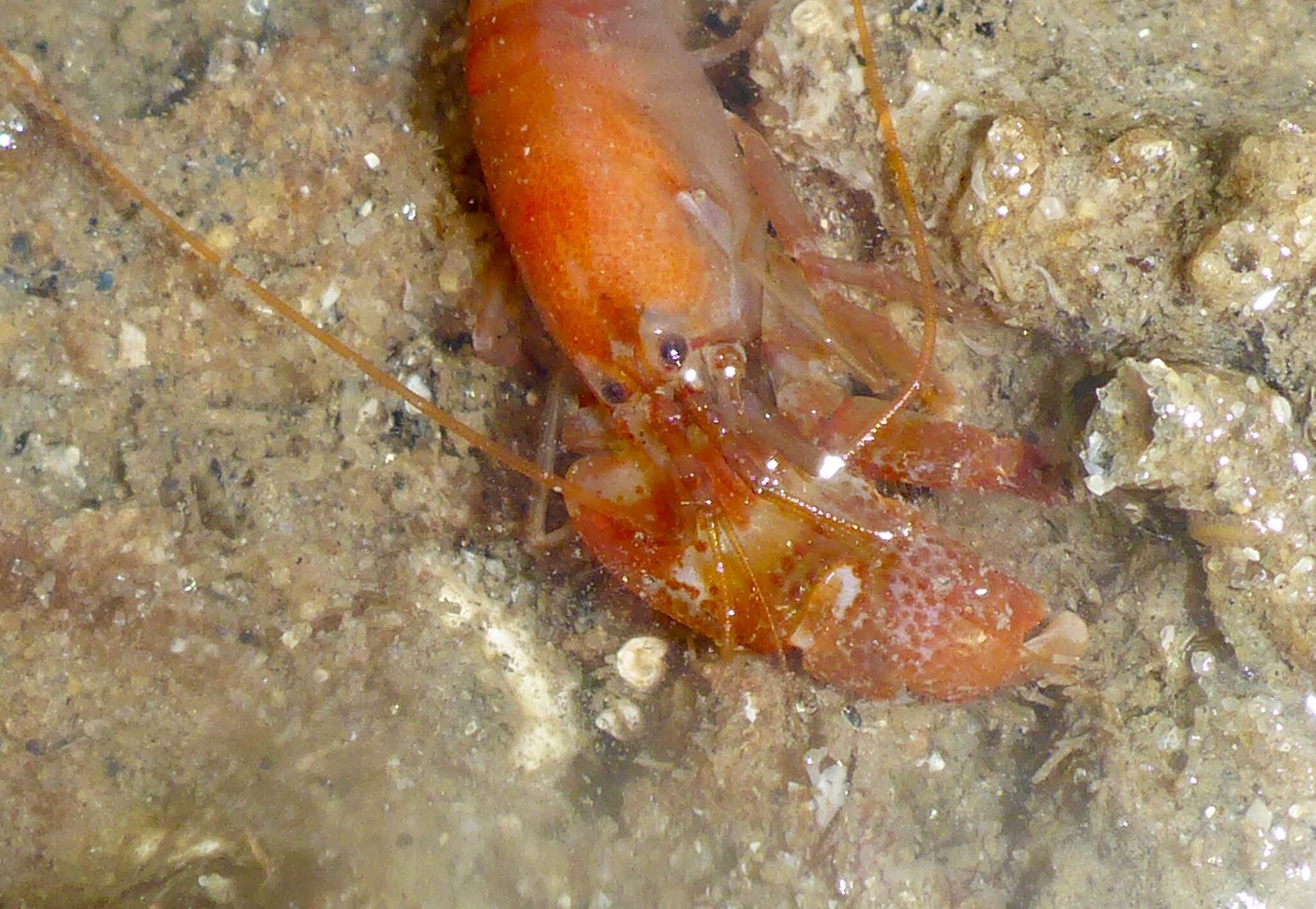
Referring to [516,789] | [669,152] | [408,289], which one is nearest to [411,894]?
[516,789]

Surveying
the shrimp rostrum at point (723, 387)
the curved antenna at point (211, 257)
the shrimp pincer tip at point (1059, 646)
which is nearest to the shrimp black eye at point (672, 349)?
the shrimp rostrum at point (723, 387)

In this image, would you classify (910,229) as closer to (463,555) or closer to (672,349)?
(672,349)

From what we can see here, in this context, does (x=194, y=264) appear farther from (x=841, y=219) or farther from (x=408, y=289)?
(x=841, y=219)

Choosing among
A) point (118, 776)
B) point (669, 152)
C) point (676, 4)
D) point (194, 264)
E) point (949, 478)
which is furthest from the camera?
point (676, 4)

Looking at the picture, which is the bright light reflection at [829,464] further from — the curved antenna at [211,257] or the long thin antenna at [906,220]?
the curved antenna at [211,257]

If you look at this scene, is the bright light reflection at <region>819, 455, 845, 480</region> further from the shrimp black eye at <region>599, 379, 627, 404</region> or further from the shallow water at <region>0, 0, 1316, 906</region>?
the shrimp black eye at <region>599, 379, 627, 404</region>
